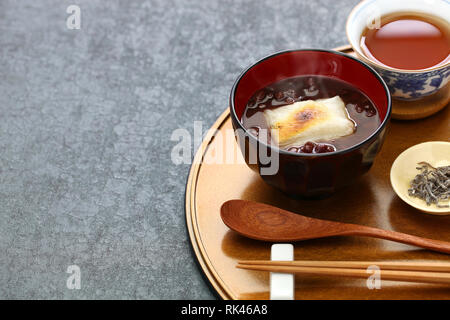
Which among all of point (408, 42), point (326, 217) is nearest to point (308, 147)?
point (326, 217)

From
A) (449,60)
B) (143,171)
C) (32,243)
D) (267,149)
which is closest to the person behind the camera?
(267,149)

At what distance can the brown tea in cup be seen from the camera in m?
1.28

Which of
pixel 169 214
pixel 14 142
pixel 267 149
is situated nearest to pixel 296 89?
pixel 267 149

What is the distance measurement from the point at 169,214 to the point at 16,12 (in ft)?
4.04

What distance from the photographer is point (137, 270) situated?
133cm

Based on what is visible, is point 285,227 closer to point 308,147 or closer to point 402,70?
point 308,147

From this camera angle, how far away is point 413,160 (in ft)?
4.02

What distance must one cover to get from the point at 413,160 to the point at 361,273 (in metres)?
0.32

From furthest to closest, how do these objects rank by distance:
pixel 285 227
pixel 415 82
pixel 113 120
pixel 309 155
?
1. pixel 113 120
2. pixel 415 82
3. pixel 285 227
4. pixel 309 155

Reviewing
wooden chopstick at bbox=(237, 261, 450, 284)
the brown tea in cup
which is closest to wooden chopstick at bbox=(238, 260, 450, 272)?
wooden chopstick at bbox=(237, 261, 450, 284)

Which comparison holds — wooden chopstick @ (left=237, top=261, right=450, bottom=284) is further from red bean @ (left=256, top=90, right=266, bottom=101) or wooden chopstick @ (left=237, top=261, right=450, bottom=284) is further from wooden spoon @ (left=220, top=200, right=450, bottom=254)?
red bean @ (left=256, top=90, right=266, bottom=101)

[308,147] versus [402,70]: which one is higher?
[402,70]

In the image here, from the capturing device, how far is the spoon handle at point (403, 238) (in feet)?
3.52

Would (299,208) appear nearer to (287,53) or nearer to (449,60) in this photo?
(287,53)
